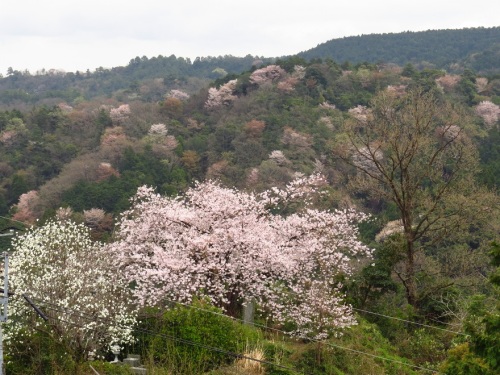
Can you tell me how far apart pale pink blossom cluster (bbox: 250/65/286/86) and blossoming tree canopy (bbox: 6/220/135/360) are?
4471 cm

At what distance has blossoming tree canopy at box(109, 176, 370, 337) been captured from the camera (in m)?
16.4

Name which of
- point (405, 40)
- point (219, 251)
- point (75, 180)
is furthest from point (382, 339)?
point (405, 40)

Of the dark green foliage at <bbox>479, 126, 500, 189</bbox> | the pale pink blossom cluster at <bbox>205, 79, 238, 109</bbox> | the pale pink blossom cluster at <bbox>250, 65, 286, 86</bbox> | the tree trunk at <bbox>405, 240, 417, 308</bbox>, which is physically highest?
the pale pink blossom cluster at <bbox>250, 65, 286, 86</bbox>

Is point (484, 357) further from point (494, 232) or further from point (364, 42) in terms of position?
point (364, 42)

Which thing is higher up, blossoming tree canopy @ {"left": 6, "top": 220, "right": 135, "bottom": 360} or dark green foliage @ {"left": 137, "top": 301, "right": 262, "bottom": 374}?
blossoming tree canopy @ {"left": 6, "top": 220, "right": 135, "bottom": 360}

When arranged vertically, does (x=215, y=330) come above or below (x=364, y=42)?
below

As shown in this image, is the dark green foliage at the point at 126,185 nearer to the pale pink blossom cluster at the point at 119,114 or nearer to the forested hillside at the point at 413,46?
the pale pink blossom cluster at the point at 119,114

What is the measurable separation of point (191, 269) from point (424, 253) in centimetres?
1680

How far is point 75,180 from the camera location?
45.2 m

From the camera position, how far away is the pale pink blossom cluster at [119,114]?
5717 cm

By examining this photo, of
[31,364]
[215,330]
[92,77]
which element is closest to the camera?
[31,364]

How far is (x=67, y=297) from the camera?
13594mm

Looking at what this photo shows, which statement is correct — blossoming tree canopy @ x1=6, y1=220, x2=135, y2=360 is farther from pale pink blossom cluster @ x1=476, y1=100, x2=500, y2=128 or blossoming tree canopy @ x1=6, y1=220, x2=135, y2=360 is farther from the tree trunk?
pale pink blossom cluster @ x1=476, y1=100, x2=500, y2=128

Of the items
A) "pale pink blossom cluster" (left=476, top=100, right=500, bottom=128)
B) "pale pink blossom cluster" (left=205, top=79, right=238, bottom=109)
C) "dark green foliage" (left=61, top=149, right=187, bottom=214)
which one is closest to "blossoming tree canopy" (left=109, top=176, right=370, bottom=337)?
"dark green foliage" (left=61, top=149, right=187, bottom=214)
